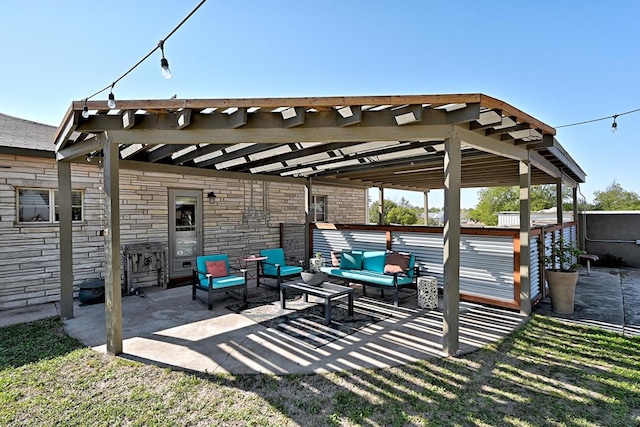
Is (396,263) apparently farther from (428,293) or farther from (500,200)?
(500,200)

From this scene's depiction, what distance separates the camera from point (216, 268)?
548 cm

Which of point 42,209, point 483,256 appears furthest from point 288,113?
point 42,209

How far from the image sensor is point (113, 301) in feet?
11.0

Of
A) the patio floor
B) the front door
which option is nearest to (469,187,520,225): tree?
the patio floor

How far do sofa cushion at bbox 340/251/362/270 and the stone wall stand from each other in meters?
2.66

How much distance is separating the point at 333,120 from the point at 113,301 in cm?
308

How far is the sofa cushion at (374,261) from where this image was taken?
5844mm

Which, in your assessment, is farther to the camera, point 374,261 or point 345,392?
point 374,261

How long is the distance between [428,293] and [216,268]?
3.61 meters

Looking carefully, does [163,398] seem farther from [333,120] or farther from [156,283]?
[156,283]

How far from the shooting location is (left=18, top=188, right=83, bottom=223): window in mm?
5133

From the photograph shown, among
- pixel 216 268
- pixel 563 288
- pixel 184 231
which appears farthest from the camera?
pixel 184 231

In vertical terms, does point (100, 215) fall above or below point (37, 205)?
below

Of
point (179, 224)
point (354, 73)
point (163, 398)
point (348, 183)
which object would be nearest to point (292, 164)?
point (354, 73)
